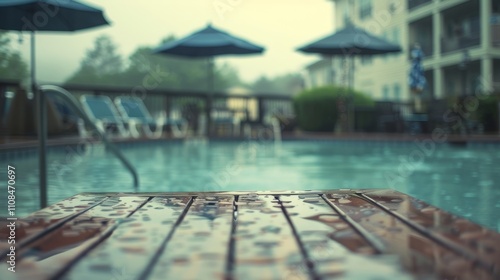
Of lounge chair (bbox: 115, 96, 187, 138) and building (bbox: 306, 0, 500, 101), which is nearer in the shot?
lounge chair (bbox: 115, 96, 187, 138)

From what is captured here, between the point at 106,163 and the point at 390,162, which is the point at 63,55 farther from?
the point at 390,162

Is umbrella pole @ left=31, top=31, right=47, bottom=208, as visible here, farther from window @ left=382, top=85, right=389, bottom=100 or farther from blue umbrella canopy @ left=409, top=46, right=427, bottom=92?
window @ left=382, top=85, right=389, bottom=100

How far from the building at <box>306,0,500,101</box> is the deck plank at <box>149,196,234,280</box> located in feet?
40.9

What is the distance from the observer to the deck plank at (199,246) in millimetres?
751

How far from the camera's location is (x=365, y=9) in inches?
984

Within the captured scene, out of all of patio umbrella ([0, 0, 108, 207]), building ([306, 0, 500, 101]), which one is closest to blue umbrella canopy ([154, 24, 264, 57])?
building ([306, 0, 500, 101])

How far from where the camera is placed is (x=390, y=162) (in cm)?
666

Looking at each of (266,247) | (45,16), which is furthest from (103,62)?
(266,247)

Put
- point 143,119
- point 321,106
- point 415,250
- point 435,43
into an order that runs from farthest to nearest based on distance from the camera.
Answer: point 435,43 < point 321,106 < point 143,119 < point 415,250

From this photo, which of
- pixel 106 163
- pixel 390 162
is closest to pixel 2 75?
pixel 106 163

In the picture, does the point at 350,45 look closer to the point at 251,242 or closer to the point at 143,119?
the point at 143,119

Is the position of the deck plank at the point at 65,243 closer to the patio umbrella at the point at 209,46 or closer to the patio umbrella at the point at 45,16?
the patio umbrella at the point at 45,16

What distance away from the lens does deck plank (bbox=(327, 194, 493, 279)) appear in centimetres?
73

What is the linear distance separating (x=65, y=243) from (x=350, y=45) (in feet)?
36.6
